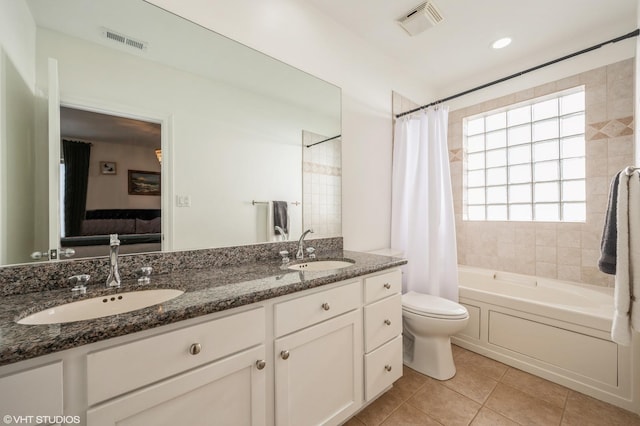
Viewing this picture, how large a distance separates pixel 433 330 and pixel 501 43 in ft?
7.91

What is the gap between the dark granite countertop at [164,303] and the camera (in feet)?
1.93

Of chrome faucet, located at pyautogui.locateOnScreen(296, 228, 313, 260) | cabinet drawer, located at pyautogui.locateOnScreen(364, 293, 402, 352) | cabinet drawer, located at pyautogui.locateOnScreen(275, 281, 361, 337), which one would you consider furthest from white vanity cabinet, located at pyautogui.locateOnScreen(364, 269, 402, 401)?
chrome faucet, located at pyautogui.locateOnScreen(296, 228, 313, 260)

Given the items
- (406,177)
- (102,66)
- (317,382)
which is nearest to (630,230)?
(406,177)

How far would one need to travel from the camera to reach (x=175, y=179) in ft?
4.14

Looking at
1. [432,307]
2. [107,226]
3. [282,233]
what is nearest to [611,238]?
[432,307]

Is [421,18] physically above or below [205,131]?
above

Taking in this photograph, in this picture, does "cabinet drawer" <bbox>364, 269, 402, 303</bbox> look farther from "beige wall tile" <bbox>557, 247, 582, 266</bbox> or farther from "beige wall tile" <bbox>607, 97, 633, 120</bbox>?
"beige wall tile" <bbox>607, 97, 633, 120</bbox>

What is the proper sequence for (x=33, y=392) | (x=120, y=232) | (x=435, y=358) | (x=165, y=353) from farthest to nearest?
(x=435, y=358) < (x=120, y=232) < (x=165, y=353) < (x=33, y=392)

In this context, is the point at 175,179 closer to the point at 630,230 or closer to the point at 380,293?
the point at 380,293

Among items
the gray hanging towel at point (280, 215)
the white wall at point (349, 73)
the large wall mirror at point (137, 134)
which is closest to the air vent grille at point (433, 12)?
the white wall at point (349, 73)

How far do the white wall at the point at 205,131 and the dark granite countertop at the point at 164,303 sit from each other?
277 millimetres

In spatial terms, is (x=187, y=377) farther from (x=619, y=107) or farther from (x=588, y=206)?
(x=619, y=107)

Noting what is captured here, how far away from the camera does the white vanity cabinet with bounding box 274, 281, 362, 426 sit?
1.02m

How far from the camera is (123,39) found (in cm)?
114
